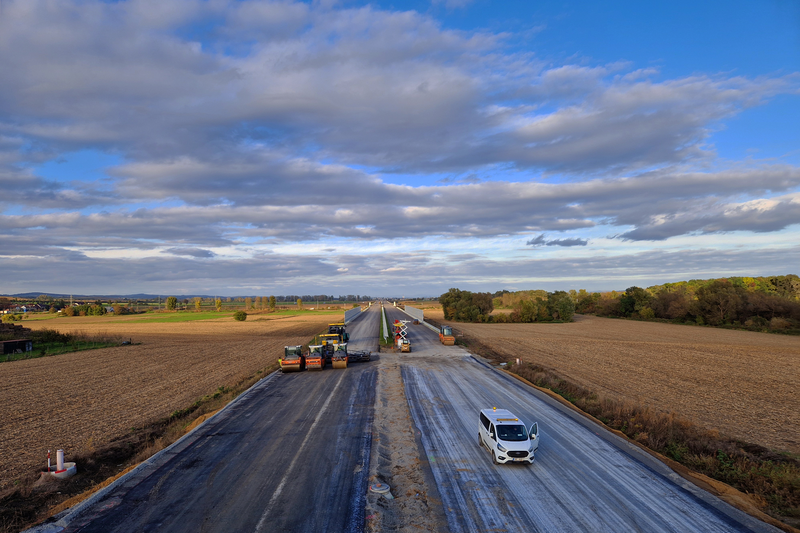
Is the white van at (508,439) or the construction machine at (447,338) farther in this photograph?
the construction machine at (447,338)

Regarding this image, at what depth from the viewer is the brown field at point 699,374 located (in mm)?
22186

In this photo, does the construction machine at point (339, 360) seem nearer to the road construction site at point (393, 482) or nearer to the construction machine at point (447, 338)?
the road construction site at point (393, 482)

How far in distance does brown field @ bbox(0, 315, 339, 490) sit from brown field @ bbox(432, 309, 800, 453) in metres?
29.1

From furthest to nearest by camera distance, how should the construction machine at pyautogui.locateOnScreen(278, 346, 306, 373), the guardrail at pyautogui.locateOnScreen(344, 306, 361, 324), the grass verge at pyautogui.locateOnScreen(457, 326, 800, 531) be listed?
1. the guardrail at pyautogui.locateOnScreen(344, 306, 361, 324)
2. the construction machine at pyautogui.locateOnScreen(278, 346, 306, 373)
3. the grass verge at pyautogui.locateOnScreen(457, 326, 800, 531)

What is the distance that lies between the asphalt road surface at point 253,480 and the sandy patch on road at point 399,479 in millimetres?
473

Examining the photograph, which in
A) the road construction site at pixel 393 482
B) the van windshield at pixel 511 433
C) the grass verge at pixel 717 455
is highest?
the van windshield at pixel 511 433

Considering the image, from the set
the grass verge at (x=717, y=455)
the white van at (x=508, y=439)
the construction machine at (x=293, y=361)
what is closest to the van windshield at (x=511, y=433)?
the white van at (x=508, y=439)

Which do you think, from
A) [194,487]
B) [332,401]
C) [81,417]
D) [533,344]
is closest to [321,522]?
[194,487]

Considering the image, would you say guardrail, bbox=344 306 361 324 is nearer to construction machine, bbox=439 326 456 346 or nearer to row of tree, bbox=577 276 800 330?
construction machine, bbox=439 326 456 346

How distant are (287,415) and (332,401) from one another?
3.54m

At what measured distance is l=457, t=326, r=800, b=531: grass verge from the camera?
1283cm

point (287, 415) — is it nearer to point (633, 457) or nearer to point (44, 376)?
point (633, 457)

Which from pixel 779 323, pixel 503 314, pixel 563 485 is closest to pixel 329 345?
pixel 563 485

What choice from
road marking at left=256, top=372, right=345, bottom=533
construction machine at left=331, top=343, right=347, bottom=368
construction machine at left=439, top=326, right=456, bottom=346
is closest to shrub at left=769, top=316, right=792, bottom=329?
construction machine at left=439, top=326, right=456, bottom=346
